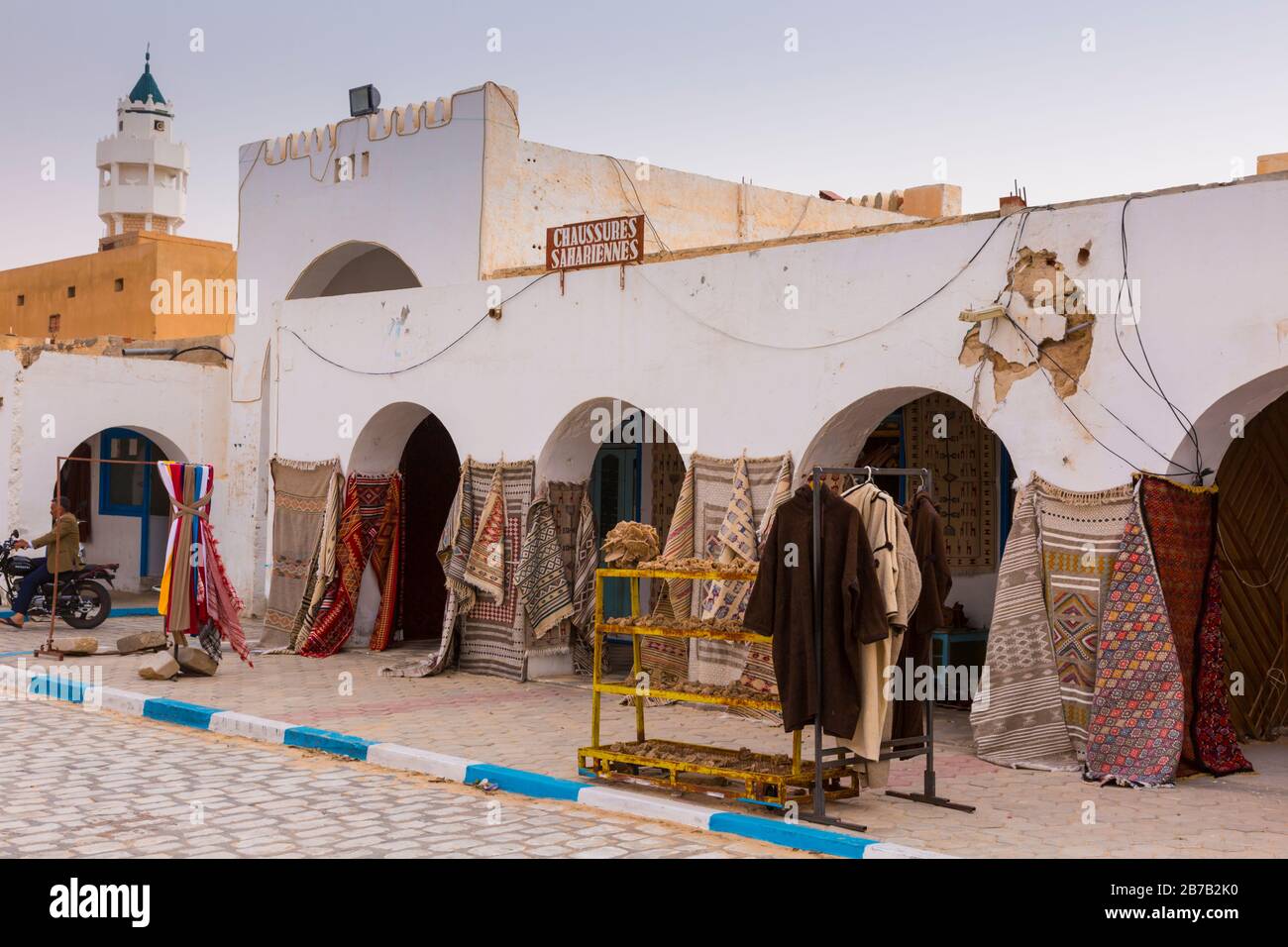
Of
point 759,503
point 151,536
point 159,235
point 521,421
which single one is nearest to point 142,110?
point 159,235

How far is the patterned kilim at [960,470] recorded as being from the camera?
36.5 feet

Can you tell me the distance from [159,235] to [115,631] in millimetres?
16593

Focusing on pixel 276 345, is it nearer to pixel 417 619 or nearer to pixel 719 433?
pixel 417 619

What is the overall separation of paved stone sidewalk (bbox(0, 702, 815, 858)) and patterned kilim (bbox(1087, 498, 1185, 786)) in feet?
8.43

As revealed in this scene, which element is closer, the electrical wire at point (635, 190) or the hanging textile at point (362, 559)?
the hanging textile at point (362, 559)

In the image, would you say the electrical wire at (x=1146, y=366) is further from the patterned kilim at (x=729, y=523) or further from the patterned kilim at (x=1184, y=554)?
the patterned kilim at (x=729, y=523)

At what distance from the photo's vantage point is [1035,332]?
29.1 feet

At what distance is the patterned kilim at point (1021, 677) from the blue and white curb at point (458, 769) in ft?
7.89

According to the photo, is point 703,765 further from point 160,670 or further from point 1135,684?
point 160,670

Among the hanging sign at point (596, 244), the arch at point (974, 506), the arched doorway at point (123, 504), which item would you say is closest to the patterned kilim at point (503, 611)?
the hanging sign at point (596, 244)

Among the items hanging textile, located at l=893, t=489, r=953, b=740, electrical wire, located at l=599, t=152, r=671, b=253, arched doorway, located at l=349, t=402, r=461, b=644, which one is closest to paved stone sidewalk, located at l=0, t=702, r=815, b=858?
hanging textile, located at l=893, t=489, r=953, b=740

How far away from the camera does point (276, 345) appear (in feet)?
49.4

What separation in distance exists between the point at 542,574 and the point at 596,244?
2.96 metres

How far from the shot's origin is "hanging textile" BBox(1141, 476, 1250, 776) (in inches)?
320
